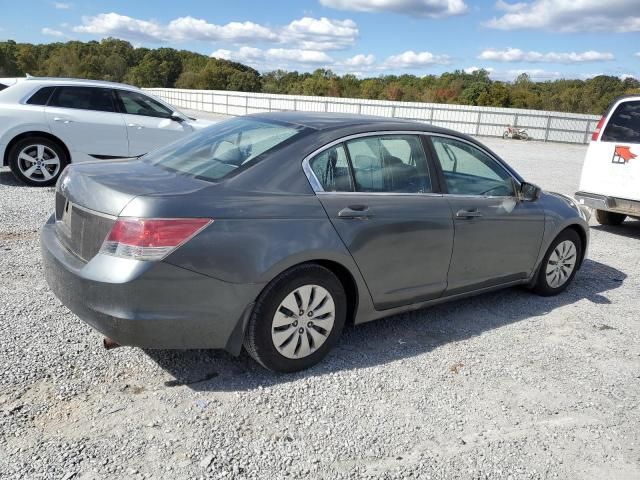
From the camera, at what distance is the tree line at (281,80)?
55822 mm

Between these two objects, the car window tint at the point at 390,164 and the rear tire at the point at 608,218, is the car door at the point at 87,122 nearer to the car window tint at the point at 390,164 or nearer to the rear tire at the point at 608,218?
the car window tint at the point at 390,164

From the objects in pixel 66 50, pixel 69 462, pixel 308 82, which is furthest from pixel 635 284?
pixel 66 50

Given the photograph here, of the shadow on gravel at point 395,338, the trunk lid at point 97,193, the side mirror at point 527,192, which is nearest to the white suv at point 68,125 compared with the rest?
the trunk lid at point 97,193

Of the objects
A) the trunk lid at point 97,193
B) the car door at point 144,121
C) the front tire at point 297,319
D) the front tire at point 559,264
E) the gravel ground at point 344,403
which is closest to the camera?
the gravel ground at point 344,403

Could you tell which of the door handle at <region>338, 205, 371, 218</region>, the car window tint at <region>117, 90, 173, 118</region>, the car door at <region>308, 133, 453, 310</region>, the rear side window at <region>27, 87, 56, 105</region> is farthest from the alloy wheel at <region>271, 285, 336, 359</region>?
the rear side window at <region>27, 87, 56, 105</region>

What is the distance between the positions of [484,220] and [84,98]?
7052 millimetres

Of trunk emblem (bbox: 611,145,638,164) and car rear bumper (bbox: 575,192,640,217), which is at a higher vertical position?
trunk emblem (bbox: 611,145,638,164)

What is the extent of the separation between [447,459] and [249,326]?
4.19ft

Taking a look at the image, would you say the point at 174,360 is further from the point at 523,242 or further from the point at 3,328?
the point at 523,242

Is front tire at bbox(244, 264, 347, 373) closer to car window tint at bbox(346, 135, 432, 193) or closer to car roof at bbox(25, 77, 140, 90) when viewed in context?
car window tint at bbox(346, 135, 432, 193)

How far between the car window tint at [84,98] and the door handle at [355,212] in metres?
6.77

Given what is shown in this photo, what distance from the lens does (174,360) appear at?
3.63 meters

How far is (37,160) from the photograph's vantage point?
8.63 meters

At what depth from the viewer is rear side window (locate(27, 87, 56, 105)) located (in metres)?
8.61
